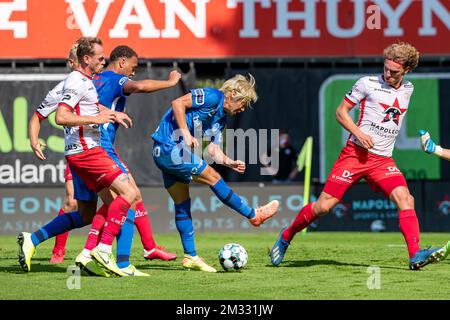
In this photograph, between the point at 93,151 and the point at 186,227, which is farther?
the point at 186,227

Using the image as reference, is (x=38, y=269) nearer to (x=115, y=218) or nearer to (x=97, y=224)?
(x=97, y=224)

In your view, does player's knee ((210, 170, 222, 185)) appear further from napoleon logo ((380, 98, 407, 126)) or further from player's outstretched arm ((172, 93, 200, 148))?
napoleon logo ((380, 98, 407, 126))

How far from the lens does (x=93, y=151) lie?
915 cm

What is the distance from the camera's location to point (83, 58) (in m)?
9.12

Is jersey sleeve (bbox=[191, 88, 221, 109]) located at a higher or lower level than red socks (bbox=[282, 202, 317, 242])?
higher

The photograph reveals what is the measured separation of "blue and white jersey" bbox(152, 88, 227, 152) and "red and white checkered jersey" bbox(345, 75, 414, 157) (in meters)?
1.32

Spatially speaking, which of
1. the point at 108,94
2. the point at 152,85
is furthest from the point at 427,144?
the point at 108,94

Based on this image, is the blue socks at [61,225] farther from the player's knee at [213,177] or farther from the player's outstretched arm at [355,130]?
the player's outstretched arm at [355,130]

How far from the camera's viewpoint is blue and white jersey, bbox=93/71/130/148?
31.3 ft

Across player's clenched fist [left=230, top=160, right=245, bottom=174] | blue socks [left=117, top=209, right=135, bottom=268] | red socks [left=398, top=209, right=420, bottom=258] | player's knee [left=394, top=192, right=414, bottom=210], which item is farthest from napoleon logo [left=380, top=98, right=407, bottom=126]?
blue socks [left=117, top=209, right=135, bottom=268]

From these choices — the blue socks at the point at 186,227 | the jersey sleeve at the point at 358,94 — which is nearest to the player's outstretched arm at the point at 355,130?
the jersey sleeve at the point at 358,94

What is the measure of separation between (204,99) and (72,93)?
1.37 m

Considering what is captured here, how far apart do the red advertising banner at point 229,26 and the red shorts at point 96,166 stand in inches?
371
